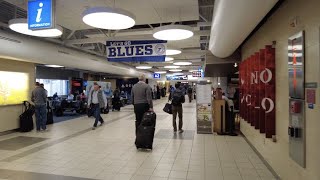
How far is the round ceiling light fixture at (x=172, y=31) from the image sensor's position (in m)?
5.25

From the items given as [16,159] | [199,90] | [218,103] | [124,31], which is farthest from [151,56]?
[16,159]

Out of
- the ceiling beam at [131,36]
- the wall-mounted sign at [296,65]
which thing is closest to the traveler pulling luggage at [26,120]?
the ceiling beam at [131,36]

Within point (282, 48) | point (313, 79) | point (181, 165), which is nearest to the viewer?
point (313, 79)

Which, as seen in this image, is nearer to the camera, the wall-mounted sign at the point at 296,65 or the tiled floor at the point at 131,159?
the wall-mounted sign at the point at 296,65

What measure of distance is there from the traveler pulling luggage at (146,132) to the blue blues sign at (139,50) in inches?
105

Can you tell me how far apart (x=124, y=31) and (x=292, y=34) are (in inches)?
225

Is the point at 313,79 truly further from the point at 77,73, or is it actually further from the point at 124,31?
the point at 77,73

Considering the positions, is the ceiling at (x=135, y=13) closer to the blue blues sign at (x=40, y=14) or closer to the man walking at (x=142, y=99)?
the blue blues sign at (x=40, y=14)

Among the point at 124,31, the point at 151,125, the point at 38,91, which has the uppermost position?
the point at 124,31

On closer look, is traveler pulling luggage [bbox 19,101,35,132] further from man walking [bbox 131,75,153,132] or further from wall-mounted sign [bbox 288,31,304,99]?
wall-mounted sign [bbox 288,31,304,99]

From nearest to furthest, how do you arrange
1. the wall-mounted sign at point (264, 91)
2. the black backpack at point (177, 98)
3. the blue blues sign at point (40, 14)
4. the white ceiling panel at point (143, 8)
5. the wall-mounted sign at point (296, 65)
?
the wall-mounted sign at point (296, 65)
the wall-mounted sign at point (264, 91)
the blue blues sign at point (40, 14)
the white ceiling panel at point (143, 8)
the black backpack at point (177, 98)

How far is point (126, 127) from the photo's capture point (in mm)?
8258

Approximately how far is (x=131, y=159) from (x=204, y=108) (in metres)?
3.38

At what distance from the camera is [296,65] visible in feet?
9.20
